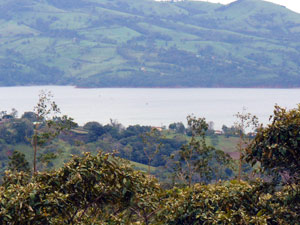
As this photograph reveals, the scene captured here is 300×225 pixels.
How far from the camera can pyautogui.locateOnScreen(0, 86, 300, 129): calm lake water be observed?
120688 millimetres

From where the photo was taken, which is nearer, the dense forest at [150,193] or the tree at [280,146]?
the dense forest at [150,193]

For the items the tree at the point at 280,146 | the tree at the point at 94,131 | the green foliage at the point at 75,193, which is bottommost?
the tree at the point at 94,131

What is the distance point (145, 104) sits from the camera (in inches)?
6127

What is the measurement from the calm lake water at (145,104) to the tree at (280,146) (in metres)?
88.5

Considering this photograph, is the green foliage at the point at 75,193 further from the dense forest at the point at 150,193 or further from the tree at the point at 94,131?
the tree at the point at 94,131

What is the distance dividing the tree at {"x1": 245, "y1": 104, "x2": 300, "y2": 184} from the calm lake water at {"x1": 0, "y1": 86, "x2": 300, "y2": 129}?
3485 inches

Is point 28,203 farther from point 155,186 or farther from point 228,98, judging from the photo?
point 228,98

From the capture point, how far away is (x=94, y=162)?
775 centimetres

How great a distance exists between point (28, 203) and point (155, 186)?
7.76 ft

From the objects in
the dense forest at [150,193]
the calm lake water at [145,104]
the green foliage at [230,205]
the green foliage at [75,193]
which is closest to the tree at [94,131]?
the calm lake water at [145,104]

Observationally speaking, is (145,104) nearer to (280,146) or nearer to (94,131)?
(94,131)

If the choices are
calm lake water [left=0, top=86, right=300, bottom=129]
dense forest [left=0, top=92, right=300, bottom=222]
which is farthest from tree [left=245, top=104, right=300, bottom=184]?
calm lake water [left=0, top=86, right=300, bottom=129]

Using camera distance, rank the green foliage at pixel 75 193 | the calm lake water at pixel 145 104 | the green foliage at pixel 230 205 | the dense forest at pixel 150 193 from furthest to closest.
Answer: the calm lake water at pixel 145 104, the green foliage at pixel 230 205, the dense forest at pixel 150 193, the green foliage at pixel 75 193

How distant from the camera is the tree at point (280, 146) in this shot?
8.21m
